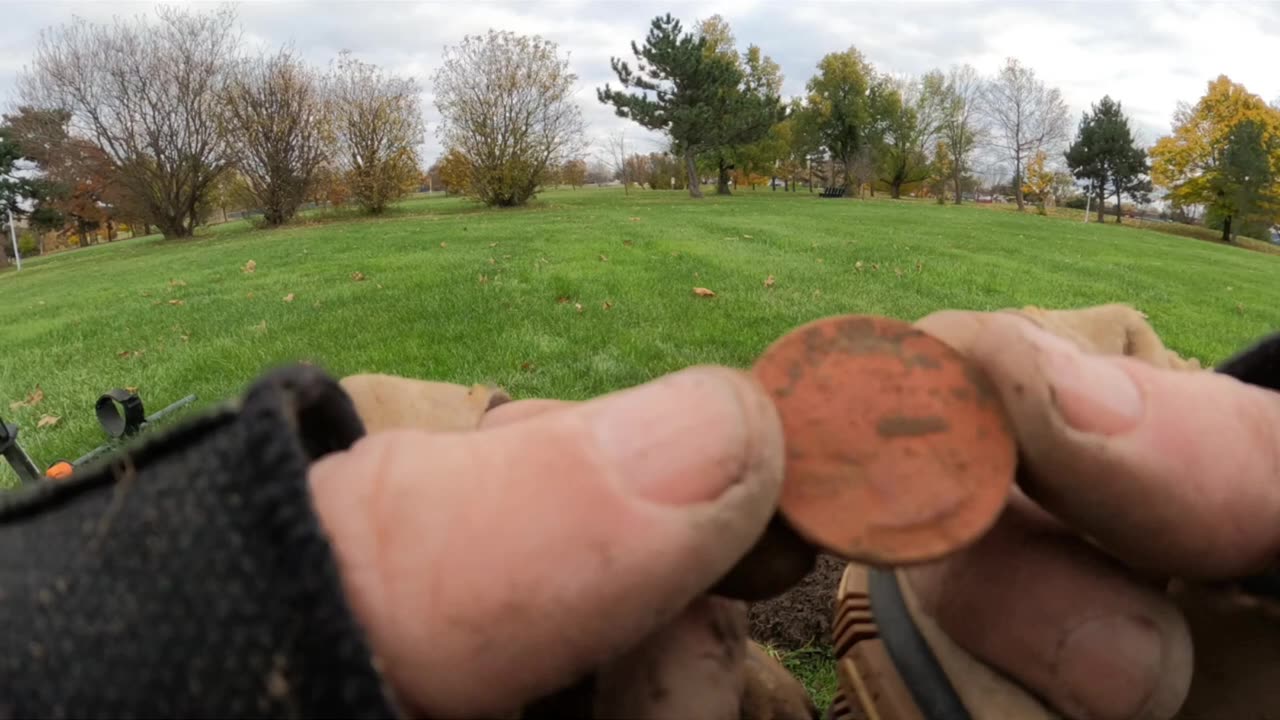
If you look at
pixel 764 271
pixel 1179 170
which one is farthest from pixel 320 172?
pixel 1179 170

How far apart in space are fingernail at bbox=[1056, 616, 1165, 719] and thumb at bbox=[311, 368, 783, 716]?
0.43m

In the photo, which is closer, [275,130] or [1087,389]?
[1087,389]

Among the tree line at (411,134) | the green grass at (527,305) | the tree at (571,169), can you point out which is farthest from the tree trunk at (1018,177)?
the green grass at (527,305)

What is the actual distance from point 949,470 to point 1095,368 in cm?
18

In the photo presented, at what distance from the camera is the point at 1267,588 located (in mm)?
805

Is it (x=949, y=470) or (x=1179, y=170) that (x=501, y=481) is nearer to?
(x=949, y=470)

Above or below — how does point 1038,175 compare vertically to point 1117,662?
above

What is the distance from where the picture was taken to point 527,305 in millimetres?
5871

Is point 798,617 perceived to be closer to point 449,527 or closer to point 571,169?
point 449,527

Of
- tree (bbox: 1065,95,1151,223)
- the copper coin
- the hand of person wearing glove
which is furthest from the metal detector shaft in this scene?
tree (bbox: 1065,95,1151,223)

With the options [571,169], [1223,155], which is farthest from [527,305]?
[1223,155]

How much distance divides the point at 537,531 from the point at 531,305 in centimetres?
543

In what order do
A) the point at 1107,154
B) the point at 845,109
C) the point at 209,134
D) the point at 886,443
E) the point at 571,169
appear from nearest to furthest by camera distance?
1. the point at 886,443
2. the point at 209,134
3. the point at 571,169
4. the point at 1107,154
5. the point at 845,109

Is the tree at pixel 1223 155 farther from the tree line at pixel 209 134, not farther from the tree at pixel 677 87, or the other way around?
the tree line at pixel 209 134
